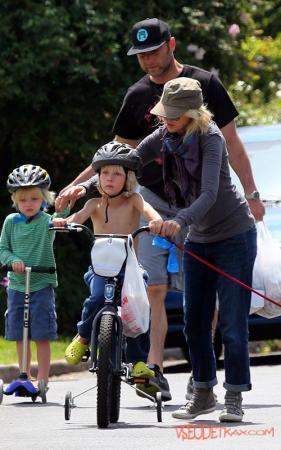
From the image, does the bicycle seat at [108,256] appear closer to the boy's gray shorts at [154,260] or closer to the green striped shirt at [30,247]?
the boy's gray shorts at [154,260]

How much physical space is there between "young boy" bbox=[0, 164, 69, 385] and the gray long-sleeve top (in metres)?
2.20

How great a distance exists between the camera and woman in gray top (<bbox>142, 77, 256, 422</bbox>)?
27.9 feet

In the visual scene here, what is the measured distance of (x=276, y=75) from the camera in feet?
72.7

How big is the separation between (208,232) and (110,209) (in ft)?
2.43

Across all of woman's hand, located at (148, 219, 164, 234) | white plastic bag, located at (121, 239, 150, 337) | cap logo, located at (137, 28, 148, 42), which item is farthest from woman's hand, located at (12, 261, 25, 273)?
woman's hand, located at (148, 219, 164, 234)

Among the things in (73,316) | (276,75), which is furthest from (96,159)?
(276,75)

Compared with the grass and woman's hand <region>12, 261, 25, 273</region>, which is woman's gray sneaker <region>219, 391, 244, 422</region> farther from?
the grass

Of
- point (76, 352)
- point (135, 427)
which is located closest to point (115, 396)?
point (135, 427)

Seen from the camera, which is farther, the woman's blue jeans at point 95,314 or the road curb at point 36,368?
the road curb at point 36,368

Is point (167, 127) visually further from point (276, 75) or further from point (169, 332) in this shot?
point (276, 75)

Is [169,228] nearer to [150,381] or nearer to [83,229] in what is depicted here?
[83,229]

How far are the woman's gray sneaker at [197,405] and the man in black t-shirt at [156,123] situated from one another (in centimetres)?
86

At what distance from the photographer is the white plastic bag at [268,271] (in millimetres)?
10250

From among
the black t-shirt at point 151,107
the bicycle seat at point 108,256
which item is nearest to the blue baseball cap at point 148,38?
the black t-shirt at point 151,107
